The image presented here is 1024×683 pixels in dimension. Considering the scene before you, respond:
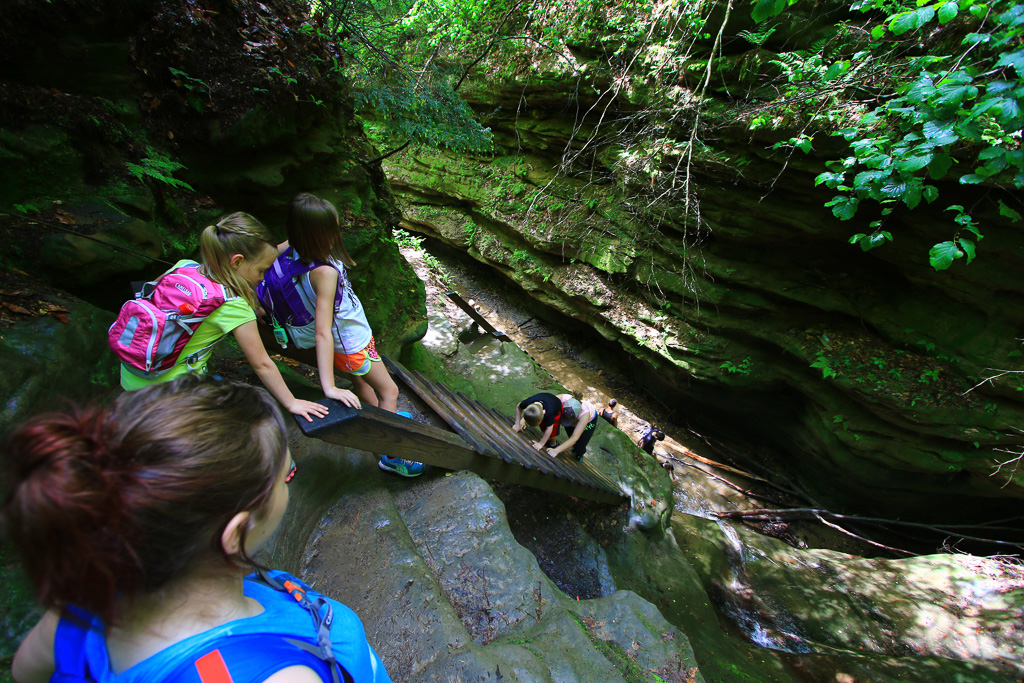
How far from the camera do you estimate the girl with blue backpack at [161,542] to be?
60cm

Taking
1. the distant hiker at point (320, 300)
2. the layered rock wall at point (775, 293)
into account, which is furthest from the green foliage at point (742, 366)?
the distant hiker at point (320, 300)

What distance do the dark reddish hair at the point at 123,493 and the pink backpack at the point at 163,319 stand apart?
1211 mm

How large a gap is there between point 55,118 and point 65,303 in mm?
1678

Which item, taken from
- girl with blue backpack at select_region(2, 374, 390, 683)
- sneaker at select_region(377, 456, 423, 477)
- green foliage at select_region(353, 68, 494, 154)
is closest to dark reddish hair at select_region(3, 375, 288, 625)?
girl with blue backpack at select_region(2, 374, 390, 683)

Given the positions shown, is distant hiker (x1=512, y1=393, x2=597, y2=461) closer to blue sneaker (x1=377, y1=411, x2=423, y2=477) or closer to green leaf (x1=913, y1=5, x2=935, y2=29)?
blue sneaker (x1=377, y1=411, x2=423, y2=477)

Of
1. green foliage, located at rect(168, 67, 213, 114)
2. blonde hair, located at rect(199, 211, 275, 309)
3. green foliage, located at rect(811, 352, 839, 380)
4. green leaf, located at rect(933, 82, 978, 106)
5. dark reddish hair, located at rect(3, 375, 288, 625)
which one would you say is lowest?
dark reddish hair, located at rect(3, 375, 288, 625)

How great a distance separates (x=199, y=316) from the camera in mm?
1783

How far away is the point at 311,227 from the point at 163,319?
79 centimetres

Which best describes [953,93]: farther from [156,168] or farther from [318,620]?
[156,168]

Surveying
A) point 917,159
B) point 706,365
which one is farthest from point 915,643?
point 917,159

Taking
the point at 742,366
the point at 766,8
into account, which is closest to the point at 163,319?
the point at 766,8

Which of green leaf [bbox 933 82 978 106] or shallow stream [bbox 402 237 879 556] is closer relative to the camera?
green leaf [bbox 933 82 978 106]

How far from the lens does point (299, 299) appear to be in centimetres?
241

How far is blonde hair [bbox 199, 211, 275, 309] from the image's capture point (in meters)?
1.94
